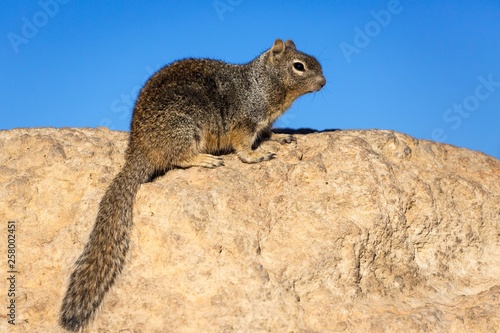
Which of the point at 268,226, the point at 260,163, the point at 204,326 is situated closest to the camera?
the point at 204,326

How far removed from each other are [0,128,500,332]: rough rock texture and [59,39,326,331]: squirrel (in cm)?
17

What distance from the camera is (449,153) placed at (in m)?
8.48

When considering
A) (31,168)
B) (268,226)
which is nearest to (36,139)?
(31,168)

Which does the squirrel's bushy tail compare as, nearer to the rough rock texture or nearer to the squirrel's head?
the rough rock texture

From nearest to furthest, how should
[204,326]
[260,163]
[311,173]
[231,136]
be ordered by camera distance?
[204,326] → [311,173] → [260,163] → [231,136]

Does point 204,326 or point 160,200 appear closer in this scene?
point 204,326

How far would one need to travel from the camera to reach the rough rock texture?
19.3 feet

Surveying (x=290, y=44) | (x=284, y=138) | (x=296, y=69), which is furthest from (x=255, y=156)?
(x=290, y=44)

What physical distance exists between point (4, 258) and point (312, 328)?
3392mm

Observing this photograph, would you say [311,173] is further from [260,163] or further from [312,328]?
[312,328]

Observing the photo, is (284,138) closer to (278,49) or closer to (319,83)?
(319,83)

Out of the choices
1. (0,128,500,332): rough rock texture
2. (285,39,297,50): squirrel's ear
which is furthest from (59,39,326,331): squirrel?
(0,128,500,332): rough rock texture

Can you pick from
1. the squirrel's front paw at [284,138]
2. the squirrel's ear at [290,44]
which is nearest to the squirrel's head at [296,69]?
the squirrel's ear at [290,44]

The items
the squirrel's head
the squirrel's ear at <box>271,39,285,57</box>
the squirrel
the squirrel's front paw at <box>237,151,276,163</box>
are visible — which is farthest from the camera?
the squirrel's ear at <box>271,39,285,57</box>
